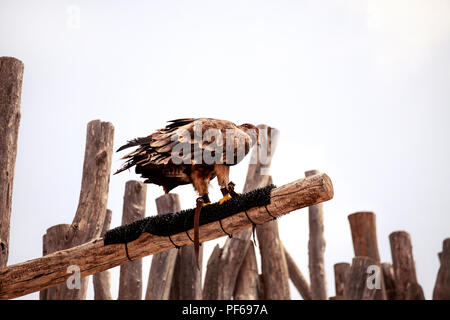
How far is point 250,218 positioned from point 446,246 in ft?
18.2

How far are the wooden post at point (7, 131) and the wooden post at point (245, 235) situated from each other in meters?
3.10

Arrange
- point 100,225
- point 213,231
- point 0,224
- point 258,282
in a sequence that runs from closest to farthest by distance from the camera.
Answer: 1. point 213,231
2. point 0,224
3. point 100,225
4. point 258,282

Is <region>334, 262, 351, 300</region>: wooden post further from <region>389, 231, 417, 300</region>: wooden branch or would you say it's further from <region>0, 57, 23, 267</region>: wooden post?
<region>0, 57, 23, 267</region>: wooden post

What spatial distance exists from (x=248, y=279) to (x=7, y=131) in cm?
403

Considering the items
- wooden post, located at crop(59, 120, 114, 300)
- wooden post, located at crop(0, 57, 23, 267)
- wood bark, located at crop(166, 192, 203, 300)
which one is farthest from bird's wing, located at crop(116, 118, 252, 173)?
wood bark, located at crop(166, 192, 203, 300)

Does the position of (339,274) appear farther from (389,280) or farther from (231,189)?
(231,189)

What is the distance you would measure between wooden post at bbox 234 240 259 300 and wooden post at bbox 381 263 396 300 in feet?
7.65

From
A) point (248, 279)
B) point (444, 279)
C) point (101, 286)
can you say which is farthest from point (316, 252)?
point (101, 286)

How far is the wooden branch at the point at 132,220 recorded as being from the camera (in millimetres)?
6820

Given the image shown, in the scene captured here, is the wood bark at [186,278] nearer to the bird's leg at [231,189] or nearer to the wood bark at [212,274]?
the wood bark at [212,274]

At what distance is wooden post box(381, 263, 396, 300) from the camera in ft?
27.9
